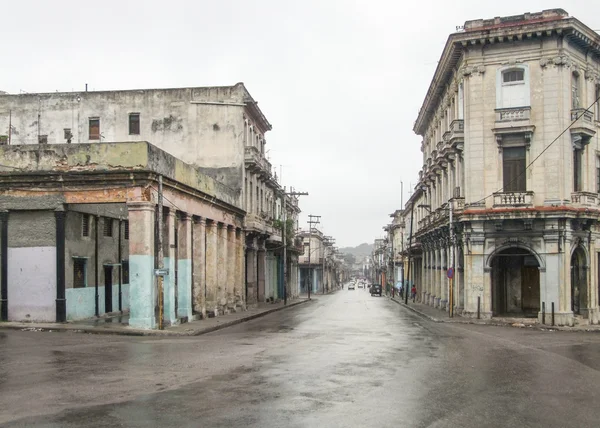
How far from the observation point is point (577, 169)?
1191 inches

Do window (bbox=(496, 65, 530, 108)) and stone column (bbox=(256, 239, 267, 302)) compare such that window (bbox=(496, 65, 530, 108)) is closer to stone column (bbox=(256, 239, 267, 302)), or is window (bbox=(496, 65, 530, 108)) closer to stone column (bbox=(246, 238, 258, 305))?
stone column (bbox=(246, 238, 258, 305))

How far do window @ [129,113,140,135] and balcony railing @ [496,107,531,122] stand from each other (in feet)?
69.7

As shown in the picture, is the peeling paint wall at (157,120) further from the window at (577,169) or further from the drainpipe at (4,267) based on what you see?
the window at (577,169)

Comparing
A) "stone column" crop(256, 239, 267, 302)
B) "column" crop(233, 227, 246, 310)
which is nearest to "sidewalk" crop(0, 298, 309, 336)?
"column" crop(233, 227, 246, 310)

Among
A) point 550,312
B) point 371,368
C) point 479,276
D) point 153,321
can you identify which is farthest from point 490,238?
point 371,368

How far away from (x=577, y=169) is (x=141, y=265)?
67.0ft

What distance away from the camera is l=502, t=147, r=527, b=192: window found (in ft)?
98.5

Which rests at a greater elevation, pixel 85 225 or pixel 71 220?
pixel 71 220

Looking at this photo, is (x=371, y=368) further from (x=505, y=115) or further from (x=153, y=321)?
(x=505, y=115)

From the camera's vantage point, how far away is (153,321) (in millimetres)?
22938

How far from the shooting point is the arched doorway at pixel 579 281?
3025cm

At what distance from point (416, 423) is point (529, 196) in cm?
2280

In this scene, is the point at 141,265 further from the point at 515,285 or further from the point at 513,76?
the point at 515,285

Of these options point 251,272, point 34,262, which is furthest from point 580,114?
point 251,272
